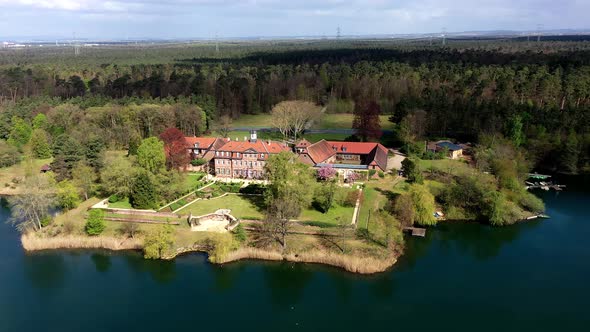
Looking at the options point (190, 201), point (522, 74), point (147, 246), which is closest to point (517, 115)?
point (522, 74)

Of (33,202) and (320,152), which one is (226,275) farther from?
(320,152)

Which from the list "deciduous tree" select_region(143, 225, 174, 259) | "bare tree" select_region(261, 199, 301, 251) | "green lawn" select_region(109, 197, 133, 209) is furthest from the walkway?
"green lawn" select_region(109, 197, 133, 209)

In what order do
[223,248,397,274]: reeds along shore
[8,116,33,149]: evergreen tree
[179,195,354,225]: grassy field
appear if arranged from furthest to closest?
[8,116,33,149]: evergreen tree
[179,195,354,225]: grassy field
[223,248,397,274]: reeds along shore

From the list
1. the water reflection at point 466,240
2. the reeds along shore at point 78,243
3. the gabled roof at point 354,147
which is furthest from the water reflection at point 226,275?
the gabled roof at point 354,147

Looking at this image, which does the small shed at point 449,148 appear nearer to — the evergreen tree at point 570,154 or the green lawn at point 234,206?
the evergreen tree at point 570,154

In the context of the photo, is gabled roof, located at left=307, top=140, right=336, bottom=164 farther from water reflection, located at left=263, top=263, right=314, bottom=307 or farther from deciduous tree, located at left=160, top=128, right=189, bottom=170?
water reflection, located at left=263, top=263, right=314, bottom=307

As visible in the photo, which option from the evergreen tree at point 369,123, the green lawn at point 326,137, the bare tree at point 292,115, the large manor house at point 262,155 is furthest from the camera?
the green lawn at point 326,137
